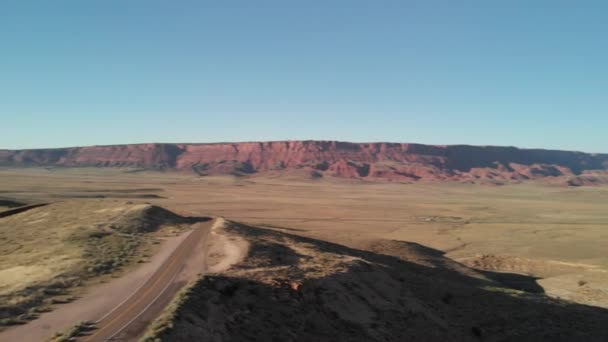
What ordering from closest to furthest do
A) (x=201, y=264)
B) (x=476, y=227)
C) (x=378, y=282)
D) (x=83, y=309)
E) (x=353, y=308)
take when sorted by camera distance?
(x=83, y=309), (x=353, y=308), (x=378, y=282), (x=201, y=264), (x=476, y=227)

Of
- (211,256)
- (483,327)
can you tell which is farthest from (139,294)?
(483,327)

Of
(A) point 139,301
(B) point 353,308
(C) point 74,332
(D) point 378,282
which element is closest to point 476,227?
(D) point 378,282

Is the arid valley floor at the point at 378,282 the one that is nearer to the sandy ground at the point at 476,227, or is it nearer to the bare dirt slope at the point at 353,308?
the bare dirt slope at the point at 353,308

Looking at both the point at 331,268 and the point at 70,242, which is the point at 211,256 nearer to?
the point at 331,268

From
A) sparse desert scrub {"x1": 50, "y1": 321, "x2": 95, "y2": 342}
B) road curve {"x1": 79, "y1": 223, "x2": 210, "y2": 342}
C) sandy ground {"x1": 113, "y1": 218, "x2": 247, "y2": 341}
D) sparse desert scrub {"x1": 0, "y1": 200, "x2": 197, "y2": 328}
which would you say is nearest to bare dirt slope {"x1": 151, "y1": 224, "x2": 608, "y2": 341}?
sandy ground {"x1": 113, "y1": 218, "x2": 247, "y2": 341}

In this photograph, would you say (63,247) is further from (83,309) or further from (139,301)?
(139,301)

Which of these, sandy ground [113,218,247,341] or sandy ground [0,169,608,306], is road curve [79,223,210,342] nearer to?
sandy ground [113,218,247,341]

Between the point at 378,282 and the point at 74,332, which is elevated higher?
the point at 74,332
